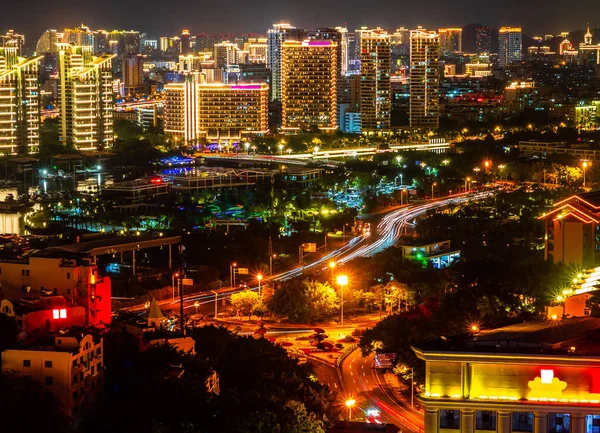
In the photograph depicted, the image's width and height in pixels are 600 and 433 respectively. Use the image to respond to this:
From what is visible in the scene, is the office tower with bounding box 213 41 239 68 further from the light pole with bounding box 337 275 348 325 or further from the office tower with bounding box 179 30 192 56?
the light pole with bounding box 337 275 348 325

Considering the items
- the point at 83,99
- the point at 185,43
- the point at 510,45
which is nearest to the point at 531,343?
the point at 83,99

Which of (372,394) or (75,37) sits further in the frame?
(75,37)

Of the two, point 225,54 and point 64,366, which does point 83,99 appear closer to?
point 225,54

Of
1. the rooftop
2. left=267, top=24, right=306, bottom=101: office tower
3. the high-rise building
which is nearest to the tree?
the rooftop

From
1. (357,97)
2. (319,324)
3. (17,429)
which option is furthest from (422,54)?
(17,429)

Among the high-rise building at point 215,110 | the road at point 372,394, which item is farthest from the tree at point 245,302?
the high-rise building at point 215,110
